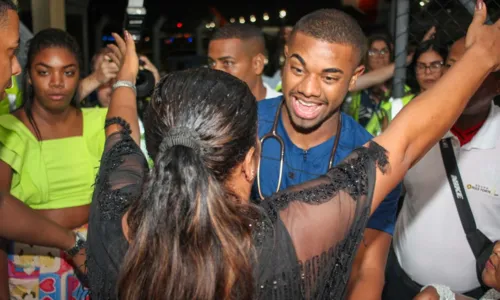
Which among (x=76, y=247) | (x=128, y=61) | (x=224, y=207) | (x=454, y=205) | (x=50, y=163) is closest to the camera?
(x=224, y=207)

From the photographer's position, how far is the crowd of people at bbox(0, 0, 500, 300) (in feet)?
3.95

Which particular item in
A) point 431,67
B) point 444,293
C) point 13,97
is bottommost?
point 444,293

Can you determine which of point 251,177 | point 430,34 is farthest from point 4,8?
point 430,34

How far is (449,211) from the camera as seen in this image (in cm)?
236

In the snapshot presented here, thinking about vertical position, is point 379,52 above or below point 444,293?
above

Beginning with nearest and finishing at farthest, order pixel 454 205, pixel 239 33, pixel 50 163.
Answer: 1. pixel 454 205
2. pixel 50 163
3. pixel 239 33

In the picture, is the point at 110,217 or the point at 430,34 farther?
the point at 430,34

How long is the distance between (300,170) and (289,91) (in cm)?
32

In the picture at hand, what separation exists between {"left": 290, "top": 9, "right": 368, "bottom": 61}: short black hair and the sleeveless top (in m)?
0.81

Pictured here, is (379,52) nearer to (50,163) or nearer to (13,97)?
(13,97)

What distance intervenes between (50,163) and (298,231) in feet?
5.35

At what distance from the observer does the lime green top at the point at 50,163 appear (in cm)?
237

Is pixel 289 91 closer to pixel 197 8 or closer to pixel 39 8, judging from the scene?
pixel 39 8

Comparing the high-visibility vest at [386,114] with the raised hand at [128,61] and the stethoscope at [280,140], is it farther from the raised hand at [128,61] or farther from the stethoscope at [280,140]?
the raised hand at [128,61]
